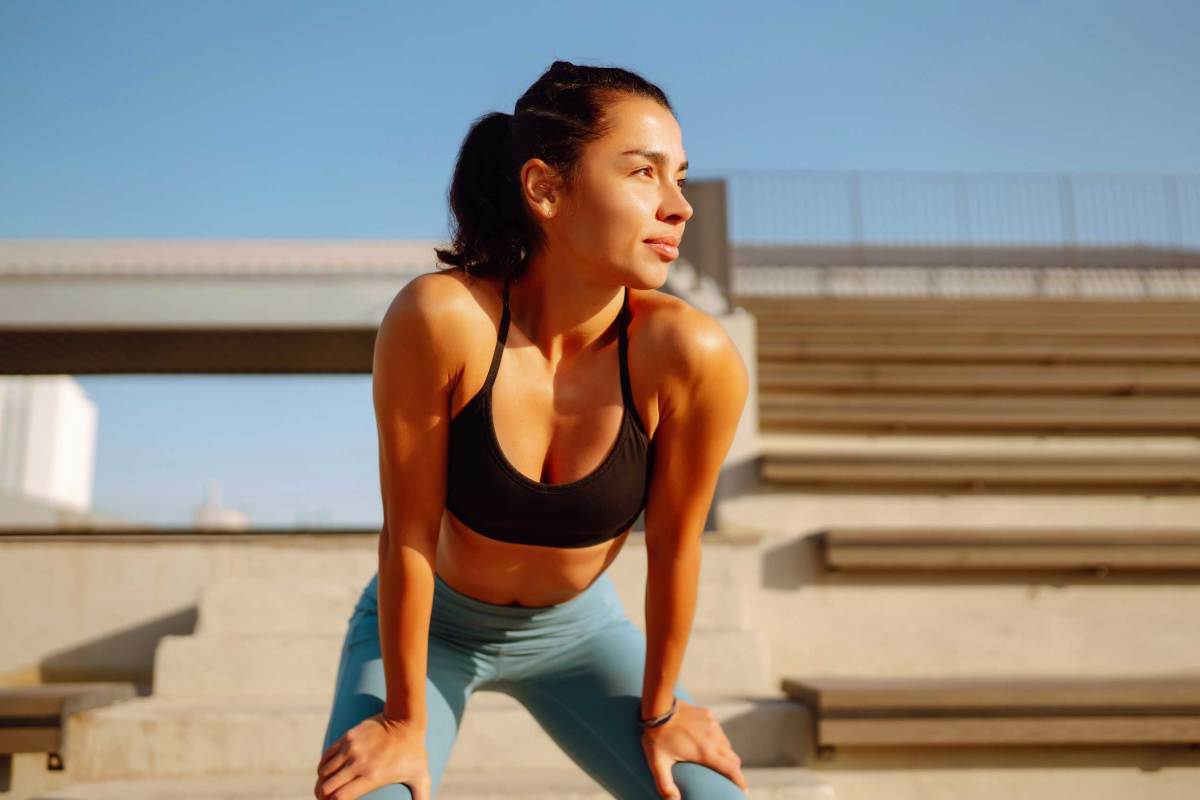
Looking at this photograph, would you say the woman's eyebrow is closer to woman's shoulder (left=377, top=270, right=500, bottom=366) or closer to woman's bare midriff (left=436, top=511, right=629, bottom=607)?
woman's shoulder (left=377, top=270, right=500, bottom=366)

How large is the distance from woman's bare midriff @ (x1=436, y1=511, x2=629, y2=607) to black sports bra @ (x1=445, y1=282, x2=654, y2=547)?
3 centimetres

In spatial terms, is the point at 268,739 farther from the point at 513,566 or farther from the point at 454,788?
the point at 513,566

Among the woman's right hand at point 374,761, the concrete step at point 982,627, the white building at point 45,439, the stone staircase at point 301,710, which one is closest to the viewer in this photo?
the woman's right hand at point 374,761

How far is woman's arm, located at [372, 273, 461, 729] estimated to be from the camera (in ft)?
3.66

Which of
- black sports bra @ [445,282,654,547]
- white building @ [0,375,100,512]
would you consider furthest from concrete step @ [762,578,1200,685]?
white building @ [0,375,100,512]

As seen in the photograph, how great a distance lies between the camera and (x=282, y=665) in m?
2.45

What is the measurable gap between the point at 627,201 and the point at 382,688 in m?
0.74

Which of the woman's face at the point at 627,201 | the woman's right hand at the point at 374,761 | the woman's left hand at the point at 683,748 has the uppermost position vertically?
the woman's face at the point at 627,201

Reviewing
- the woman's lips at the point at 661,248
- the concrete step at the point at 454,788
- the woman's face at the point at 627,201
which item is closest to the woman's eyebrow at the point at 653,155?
the woman's face at the point at 627,201

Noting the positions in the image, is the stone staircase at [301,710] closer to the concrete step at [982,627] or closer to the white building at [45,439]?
the concrete step at [982,627]

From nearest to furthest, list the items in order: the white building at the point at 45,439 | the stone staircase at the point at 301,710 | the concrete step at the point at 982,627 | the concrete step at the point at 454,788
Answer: the concrete step at the point at 454,788 → the stone staircase at the point at 301,710 → the concrete step at the point at 982,627 → the white building at the point at 45,439

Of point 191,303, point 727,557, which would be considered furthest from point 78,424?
point 727,557

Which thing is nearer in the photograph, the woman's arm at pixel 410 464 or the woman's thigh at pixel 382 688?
the woman's arm at pixel 410 464

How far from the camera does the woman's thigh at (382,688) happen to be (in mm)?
1219
